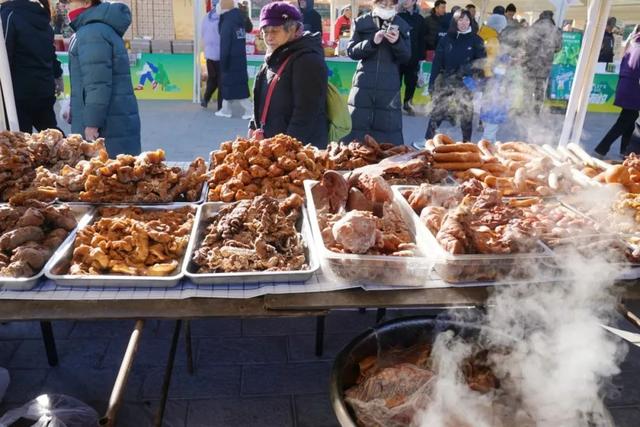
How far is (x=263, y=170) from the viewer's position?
2.71 metres

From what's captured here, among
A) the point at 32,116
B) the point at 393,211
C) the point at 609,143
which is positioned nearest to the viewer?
the point at 393,211

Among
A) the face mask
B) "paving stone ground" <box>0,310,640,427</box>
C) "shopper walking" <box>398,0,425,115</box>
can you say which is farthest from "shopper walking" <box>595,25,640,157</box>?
"paving stone ground" <box>0,310,640,427</box>

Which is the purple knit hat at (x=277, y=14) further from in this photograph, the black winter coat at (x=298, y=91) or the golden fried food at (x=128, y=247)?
the golden fried food at (x=128, y=247)

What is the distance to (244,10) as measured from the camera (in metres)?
10.2

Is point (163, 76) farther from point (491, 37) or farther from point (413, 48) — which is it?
point (491, 37)

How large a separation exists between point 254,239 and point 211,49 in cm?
809

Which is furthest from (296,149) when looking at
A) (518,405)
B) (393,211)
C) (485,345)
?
(518,405)

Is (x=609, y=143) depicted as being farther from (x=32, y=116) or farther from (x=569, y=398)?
(x=32, y=116)

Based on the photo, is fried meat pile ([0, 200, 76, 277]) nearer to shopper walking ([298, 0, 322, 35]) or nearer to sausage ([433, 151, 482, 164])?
sausage ([433, 151, 482, 164])

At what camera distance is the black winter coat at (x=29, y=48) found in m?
4.46

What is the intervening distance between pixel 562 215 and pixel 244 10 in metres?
9.28

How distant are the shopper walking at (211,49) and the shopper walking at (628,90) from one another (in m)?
6.75

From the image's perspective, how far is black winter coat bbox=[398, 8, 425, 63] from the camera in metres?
9.72

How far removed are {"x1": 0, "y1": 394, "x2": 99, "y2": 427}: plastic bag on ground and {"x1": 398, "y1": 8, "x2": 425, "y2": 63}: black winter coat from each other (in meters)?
8.76
